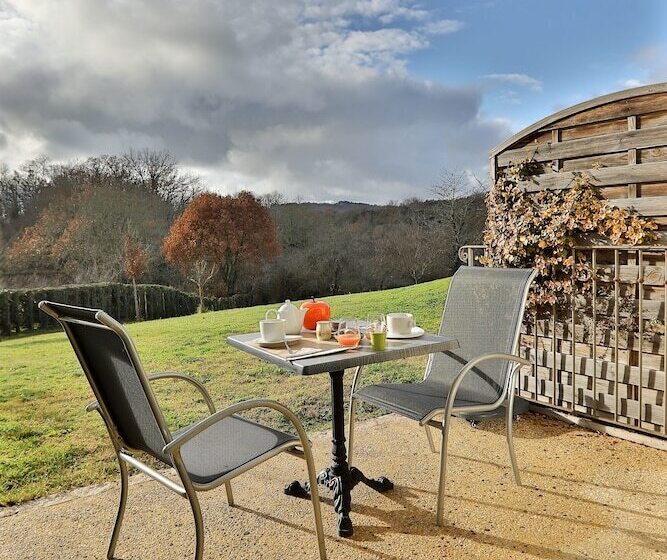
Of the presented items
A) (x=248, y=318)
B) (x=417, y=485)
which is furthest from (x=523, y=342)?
(x=248, y=318)

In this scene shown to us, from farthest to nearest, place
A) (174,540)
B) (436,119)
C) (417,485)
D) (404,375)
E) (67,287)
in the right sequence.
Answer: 1. (436,119)
2. (404,375)
3. (67,287)
4. (417,485)
5. (174,540)

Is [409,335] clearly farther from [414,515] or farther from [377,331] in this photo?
[414,515]

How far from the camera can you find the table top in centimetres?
188

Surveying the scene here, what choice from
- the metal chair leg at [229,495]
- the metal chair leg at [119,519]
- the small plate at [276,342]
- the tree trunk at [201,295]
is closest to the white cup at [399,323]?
the small plate at [276,342]

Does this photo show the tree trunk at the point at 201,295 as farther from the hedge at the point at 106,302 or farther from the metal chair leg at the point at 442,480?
the metal chair leg at the point at 442,480

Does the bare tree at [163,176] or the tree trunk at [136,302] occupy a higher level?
the bare tree at [163,176]

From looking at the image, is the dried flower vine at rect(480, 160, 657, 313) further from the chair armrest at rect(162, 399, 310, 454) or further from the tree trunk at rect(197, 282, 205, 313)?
the tree trunk at rect(197, 282, 205, 313)

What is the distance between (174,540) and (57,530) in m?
0.55

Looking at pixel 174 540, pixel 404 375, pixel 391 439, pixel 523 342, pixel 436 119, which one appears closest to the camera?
pixel 174 540

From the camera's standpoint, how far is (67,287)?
4.14 meters

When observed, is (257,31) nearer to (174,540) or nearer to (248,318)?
(248,318)

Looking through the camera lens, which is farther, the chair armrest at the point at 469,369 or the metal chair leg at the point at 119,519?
the chair armrest at the point at 469,369

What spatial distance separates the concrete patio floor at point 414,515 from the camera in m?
2.05

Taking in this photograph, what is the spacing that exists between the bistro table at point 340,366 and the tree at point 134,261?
2.39 meters
